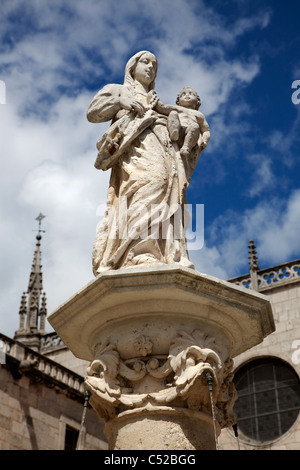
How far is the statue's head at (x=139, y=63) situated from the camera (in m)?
7.36

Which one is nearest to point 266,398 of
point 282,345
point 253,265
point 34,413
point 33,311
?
point 282,345

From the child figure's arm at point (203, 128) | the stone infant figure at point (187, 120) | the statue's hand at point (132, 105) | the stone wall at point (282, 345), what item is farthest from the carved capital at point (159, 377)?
the stone wall at point (282, 345)

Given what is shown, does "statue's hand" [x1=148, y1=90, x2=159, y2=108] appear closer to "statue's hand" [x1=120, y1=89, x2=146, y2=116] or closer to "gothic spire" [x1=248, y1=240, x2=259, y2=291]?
"statue's hand" [x1=120, y1=89, x2=146, y2=116]

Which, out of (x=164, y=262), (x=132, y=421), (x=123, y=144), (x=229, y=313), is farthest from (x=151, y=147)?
(x=132, y=421)

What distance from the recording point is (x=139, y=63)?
7.36m

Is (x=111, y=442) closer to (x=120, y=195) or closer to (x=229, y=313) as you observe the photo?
(x=229, y=313)

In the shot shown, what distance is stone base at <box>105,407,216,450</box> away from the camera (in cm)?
538

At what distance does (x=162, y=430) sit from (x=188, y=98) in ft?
11.3

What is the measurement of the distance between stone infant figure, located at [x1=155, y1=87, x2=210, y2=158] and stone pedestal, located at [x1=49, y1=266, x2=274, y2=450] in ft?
5.41

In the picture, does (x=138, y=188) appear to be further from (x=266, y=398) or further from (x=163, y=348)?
(x=266, y=398)

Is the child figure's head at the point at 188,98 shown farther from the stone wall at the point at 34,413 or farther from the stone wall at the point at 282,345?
the stone wall at the point at 282,345
